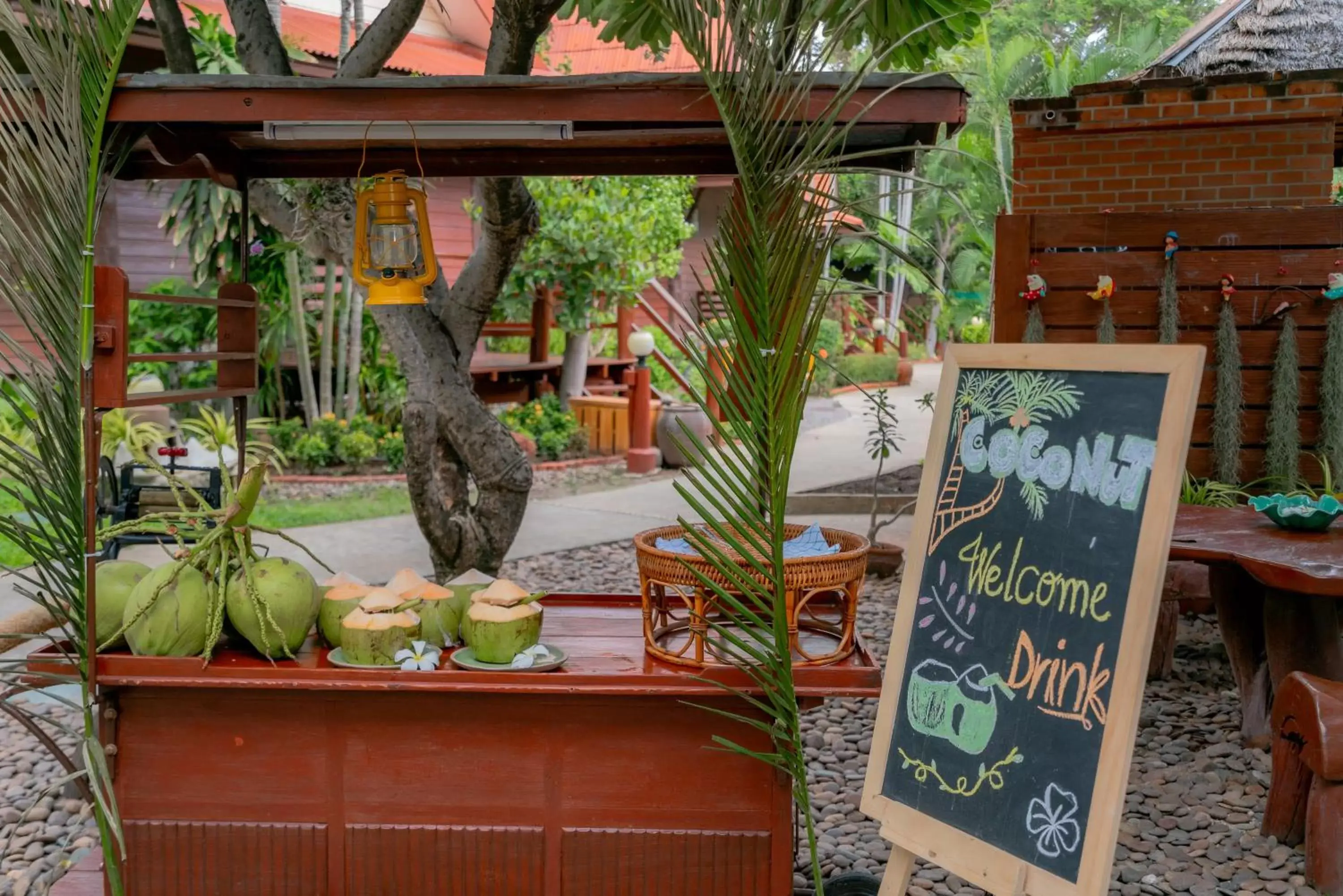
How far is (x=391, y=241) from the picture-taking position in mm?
3201

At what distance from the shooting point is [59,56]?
252cm

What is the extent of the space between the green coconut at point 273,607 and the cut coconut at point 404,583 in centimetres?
21

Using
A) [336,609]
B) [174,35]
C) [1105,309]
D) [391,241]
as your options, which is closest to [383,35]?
[174,35]

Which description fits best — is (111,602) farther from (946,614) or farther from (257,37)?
(257,37)

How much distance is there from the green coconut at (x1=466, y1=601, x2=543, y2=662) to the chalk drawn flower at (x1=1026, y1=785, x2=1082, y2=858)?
1166 millimetres

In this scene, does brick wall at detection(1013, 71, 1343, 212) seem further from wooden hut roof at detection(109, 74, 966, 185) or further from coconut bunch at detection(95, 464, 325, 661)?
coconut bunch at detection(95, 464, 325, 661)

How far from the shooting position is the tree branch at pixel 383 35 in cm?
523

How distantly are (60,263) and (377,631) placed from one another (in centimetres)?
108

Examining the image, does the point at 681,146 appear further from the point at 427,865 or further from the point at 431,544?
the point at 431,544

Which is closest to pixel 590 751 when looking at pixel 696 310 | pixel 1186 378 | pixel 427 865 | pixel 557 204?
pixel 427 865

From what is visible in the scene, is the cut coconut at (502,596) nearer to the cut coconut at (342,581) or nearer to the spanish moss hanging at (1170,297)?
the cut coconut at (342,581)

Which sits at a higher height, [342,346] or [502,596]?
[342,346]

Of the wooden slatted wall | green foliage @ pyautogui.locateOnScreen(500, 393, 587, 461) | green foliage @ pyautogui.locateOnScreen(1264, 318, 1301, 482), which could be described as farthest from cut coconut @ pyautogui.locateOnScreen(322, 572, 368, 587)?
green foliage @ pyautogui.locateOnScreen(500, 393, 587, 461)

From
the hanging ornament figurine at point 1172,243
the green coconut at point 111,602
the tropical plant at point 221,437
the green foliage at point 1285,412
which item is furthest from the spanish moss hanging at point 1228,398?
the tropical plant at point 221,437
